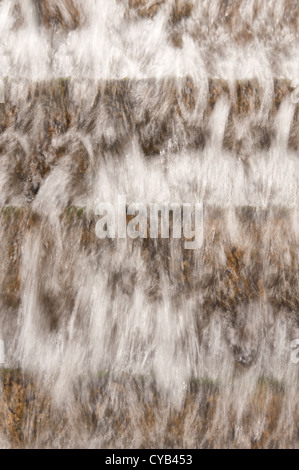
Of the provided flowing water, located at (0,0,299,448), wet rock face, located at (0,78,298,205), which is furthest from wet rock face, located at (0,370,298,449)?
wet rock face, located at (0,78,298,205)

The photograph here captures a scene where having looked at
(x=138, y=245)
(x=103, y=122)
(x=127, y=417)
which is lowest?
(x=127, y=417)

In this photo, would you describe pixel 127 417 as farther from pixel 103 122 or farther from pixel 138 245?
pixel 103 122

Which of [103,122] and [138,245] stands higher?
[103,122]

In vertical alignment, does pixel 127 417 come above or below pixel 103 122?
below

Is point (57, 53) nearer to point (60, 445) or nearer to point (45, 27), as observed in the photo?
point (45, 27)

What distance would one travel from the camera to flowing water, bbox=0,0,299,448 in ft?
5.03

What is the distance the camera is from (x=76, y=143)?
159 cm

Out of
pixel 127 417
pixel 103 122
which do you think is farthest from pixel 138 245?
pixel 127 417

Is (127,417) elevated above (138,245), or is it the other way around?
(138,245)

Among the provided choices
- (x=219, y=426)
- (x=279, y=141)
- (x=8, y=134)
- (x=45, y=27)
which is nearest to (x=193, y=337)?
(x=219, y=426)

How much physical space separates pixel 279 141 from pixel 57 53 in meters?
1.13

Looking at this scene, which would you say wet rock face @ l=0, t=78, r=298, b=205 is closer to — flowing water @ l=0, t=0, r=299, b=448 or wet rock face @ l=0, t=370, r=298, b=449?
flowing water @ l=0, t=0, r=299, b=448

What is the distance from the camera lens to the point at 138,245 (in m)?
1.55

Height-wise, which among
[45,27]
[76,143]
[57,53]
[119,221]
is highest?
[45,27]
